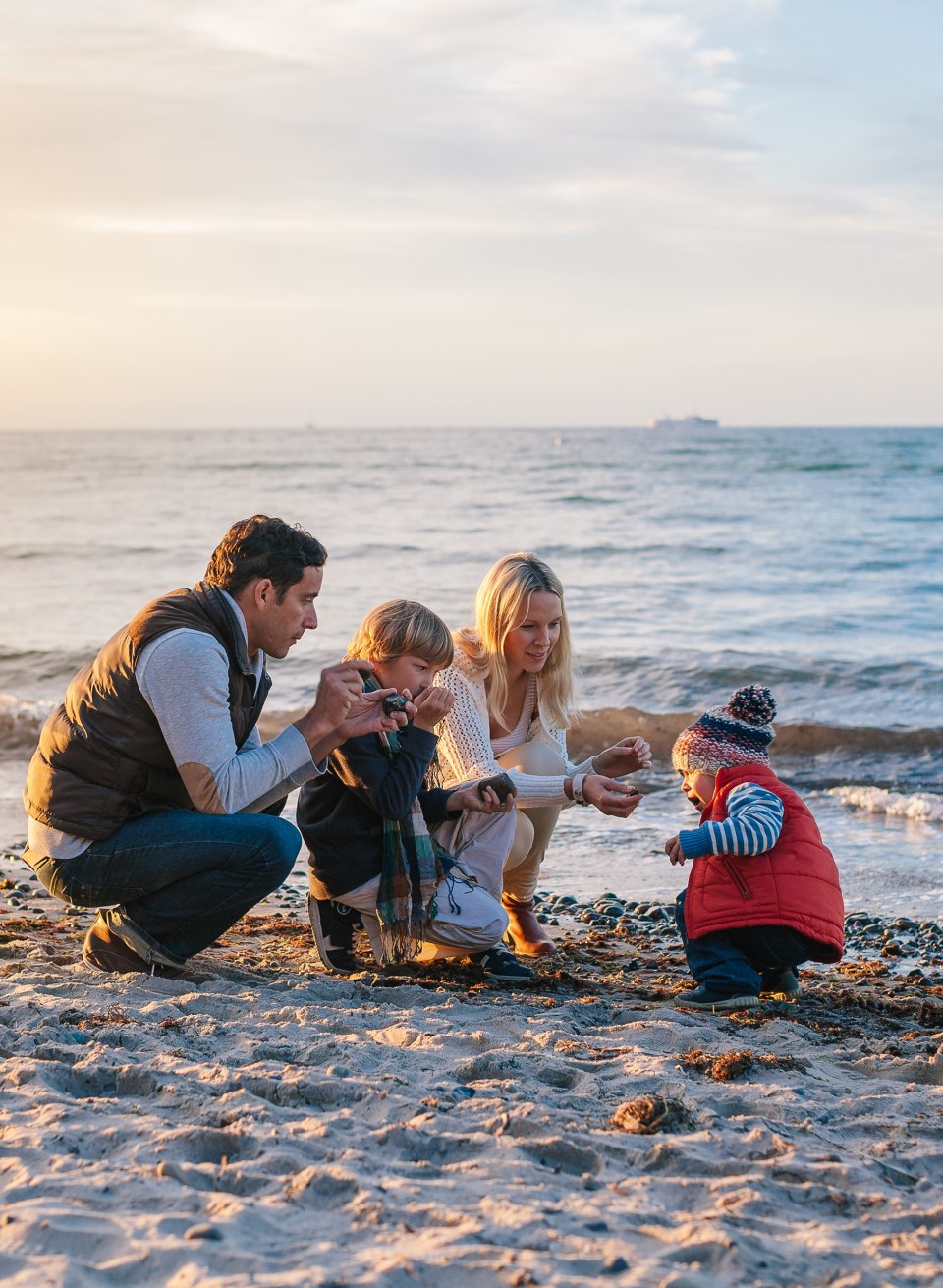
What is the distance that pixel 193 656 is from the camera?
3.66 metres

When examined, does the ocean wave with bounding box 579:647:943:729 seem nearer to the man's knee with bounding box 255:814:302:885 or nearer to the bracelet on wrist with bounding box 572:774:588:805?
the bracelet on wrist with bounding box 572:774:588:805

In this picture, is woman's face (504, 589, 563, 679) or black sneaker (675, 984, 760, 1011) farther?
woman's face (504, 589, 563, 679)

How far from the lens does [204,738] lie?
3686mm

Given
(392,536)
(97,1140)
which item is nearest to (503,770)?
(97,1140)

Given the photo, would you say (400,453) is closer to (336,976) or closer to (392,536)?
(392,536)

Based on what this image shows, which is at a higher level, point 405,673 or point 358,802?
point 405,673

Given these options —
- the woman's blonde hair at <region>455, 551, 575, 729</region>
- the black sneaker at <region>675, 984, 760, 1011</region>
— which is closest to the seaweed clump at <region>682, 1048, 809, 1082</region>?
the black sneaker at <region>675, 984, 760, 1011</region>

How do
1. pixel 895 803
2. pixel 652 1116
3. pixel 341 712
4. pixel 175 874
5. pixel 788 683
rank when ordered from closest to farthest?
pixel 652 1116 → pixel 341 712 → pixel 175 874 → pixel 895 803 → pixel 788 683

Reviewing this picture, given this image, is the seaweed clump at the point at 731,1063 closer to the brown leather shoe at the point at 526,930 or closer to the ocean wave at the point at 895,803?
the brown leather shoe at the point at 526,930

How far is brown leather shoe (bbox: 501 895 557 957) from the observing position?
15.7 ft

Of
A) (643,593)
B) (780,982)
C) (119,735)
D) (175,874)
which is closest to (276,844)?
(175,874)

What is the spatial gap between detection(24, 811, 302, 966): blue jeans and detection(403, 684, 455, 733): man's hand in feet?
1.92

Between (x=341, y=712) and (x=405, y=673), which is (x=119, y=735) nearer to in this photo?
(x=341, y=712)

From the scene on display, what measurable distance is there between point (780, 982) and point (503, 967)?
95cm
